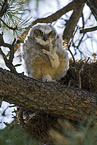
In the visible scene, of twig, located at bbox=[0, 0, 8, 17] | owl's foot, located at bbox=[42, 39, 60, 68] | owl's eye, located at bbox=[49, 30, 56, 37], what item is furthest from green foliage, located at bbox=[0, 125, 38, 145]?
owl's eye, located at bbox=[49, 30, 56, 37]

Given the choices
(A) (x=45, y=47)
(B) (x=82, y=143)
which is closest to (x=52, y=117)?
(A) (x=45, y=47)

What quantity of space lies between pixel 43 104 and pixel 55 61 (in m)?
0.86

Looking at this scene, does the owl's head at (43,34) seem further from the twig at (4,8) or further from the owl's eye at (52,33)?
the twig at (4,8)

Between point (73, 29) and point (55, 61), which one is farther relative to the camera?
point (73, 29)

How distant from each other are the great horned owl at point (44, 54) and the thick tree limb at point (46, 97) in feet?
2.20

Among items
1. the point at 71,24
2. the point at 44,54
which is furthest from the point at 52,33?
the point at 71,24

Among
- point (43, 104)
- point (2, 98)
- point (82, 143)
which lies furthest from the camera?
point (43, 104)

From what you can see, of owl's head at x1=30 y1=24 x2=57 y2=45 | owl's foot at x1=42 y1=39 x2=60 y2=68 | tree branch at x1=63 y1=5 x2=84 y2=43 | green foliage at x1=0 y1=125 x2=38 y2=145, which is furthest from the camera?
tree branch at x1=63 y1=5 x2=84 y2=43

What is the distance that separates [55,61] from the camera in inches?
101

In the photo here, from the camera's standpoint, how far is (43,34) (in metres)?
2.65

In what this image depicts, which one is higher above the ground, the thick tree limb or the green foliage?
the green foliage

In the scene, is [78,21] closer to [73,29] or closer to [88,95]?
[73,29]

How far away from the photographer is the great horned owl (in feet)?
8.46

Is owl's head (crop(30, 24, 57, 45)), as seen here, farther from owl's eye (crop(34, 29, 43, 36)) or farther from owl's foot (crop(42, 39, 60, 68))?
owl's foot (crop(42, 39, 60, 68))
